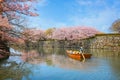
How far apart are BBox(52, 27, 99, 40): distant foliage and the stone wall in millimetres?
990

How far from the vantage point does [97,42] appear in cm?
5438

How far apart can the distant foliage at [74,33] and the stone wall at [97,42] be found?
0.99m

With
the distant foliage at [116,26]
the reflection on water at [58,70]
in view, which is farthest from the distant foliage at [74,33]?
the reflection on water at [58,70]

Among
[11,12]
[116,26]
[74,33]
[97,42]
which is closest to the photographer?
[11,12]

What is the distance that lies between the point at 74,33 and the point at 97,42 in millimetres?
8017

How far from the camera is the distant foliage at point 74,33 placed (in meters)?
58.9

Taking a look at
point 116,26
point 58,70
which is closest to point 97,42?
point 116,26

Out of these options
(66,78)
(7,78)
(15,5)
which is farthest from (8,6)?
(66,78)

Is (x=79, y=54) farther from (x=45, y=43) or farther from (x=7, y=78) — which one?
(x=45, y=43)

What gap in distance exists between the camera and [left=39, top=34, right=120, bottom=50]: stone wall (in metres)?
51.8

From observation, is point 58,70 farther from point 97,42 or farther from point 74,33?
point 74,33

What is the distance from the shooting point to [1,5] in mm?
14555

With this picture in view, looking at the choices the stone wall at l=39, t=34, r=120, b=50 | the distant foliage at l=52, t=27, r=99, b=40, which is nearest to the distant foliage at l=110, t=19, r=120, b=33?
the distant foliage at l=52, t=27, r=99, b=40

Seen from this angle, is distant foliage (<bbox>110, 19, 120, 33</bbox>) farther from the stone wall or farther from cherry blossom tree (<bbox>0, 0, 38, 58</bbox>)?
cherry blossom tree (<bbox>0, 0, 38, 58</bbox>)
